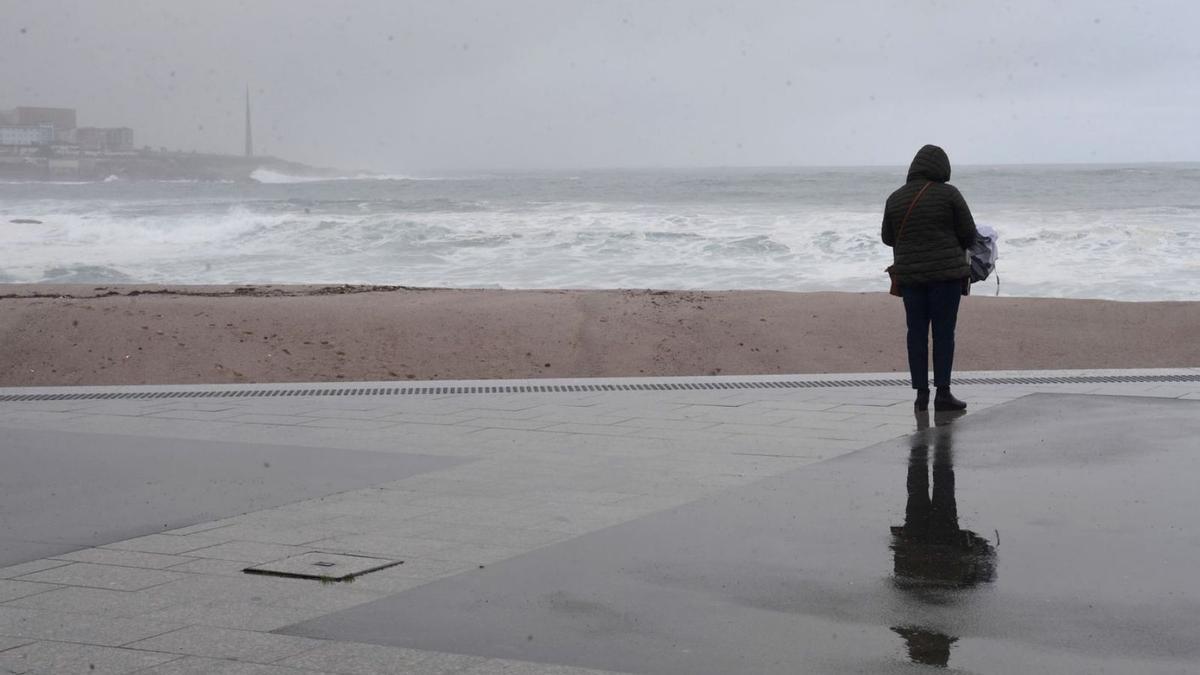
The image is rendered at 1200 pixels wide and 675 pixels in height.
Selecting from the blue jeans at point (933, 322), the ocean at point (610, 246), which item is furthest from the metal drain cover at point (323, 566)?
the ocean at point (610, 246)

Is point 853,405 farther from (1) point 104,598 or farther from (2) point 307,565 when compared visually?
(1) point 104,598

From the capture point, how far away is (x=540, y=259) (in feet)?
98.3

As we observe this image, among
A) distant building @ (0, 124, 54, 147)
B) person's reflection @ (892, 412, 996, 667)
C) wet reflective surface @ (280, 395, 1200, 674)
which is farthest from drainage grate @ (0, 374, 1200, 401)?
distant building @ (0, 124, 54, 147)

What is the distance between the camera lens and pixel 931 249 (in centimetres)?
830

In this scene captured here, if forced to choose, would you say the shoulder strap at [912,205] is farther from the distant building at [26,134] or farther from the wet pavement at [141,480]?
the distant building at [26,134]

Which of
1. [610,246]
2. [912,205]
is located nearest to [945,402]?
[912,205]

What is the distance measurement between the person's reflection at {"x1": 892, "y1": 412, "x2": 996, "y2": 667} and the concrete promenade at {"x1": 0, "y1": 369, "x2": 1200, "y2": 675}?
2.68ft

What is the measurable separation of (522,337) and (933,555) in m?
9.57

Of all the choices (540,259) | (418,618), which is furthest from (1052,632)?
(540,259)

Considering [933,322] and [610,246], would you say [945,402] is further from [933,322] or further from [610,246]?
[610,246]

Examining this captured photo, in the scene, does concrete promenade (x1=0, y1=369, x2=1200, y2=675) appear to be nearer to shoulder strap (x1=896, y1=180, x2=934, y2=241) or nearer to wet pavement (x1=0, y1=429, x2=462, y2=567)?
wet pavement (x1=0, y1=429, x2=462, y2=567)

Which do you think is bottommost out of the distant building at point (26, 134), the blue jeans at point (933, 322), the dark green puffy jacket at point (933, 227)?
the blue jeans at point (933, 322)

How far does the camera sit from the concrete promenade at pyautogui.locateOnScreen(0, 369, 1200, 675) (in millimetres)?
4027

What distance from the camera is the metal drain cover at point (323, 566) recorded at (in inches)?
189
